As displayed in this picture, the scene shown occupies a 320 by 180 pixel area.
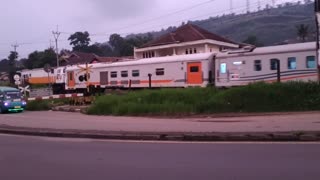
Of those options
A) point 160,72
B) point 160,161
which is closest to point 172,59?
point 160,72

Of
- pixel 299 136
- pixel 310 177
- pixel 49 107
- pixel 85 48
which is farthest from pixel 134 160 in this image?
pixel 85 48

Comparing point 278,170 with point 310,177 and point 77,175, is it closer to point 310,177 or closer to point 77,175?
point 310,177

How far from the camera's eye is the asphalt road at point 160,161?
8.44 m

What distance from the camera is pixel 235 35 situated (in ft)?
445

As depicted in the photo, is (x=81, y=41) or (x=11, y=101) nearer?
(x=11, y=101)

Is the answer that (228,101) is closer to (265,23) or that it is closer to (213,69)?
(213,69)

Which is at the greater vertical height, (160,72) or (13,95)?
(160,72)

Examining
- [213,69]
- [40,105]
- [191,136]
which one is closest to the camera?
[191,136]

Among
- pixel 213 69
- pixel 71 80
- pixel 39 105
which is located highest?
pixel 213 69

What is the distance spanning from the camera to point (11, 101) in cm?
3148

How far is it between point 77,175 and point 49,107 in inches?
977

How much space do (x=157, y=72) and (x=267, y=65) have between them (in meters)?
9.84

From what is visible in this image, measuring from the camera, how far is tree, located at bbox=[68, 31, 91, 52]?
127125 mm

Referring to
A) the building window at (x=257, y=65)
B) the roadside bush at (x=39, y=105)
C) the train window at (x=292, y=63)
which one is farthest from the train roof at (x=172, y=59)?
the roadside bush at (x=39, y=105)
